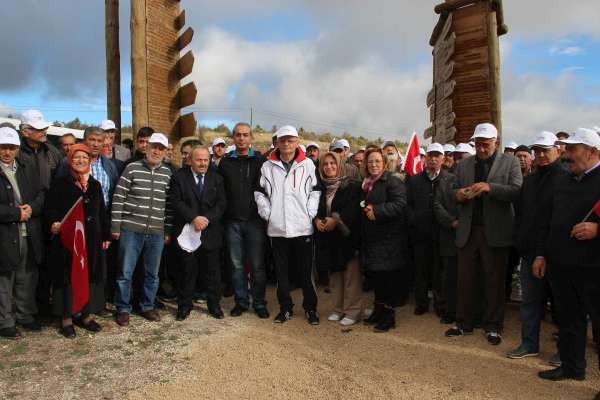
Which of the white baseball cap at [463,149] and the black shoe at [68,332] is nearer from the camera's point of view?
the black shoe at [68,332]

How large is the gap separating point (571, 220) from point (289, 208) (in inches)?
113

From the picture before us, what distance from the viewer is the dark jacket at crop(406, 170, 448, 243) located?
609cm

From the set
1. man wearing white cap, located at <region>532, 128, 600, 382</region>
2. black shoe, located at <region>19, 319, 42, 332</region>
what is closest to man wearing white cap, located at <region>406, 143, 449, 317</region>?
man wearing white cap, located at <region>532, 128, 600, 382</region>

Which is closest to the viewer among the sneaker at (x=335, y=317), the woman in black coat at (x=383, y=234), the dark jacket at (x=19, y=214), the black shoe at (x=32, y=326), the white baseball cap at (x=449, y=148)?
the dark jacket at (x=19, y=214)

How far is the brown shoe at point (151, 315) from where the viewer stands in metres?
5.76

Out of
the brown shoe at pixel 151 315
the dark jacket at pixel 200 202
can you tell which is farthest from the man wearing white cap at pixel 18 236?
the dark jacket at pixel 200 202

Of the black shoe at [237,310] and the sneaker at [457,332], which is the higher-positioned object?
the black shoe at [237,310]

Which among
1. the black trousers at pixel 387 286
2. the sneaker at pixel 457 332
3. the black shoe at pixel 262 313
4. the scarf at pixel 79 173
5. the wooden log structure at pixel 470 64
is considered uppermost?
the wooden log structure at pixel 470 64

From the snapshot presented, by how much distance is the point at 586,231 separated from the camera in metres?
3.84

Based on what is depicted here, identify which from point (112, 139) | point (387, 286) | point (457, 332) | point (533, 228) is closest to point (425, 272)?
point (387, 286)

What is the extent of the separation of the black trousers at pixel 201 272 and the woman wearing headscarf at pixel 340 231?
4.15ft

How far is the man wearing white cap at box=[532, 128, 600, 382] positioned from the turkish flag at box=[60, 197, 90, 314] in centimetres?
450

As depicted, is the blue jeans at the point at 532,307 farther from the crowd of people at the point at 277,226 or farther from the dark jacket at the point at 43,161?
the dark jacket at the point at 43,161

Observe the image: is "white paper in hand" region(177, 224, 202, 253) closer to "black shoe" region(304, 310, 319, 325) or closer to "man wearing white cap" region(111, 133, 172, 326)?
"man wearing white cap" region(111, 133, 172, 326)
